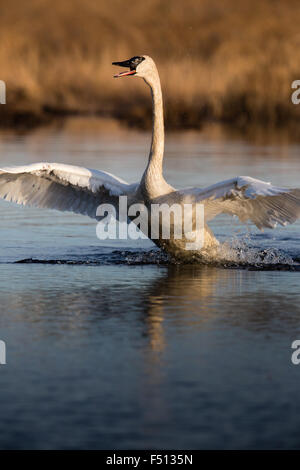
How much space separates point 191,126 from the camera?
2995 cm

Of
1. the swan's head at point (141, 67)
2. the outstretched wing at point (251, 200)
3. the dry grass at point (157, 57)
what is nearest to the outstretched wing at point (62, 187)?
the outstretched wing at point (251, 200)

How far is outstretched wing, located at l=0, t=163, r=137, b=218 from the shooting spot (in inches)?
410

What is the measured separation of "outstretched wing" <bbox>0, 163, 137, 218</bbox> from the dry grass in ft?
55.9

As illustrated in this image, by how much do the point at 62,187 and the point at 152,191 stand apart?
136 cm

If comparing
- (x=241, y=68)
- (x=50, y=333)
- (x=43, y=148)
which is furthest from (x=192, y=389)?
(x=241, y=68)

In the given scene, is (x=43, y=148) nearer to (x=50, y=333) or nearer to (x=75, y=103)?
(x=75, y=103)

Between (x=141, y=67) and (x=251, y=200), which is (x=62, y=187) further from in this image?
(x=251, y=200)

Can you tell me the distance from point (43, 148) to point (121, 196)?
10690 millimetres

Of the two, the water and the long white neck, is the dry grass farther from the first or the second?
the long white neck

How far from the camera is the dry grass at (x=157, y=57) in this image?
28.3 m

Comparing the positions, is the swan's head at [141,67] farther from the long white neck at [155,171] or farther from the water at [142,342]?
the water at [142,342]

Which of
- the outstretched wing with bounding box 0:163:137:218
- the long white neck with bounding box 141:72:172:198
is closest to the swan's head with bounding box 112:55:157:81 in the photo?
the long white neck with bounding box 141:72:172:198

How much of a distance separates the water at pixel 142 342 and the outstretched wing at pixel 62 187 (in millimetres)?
424

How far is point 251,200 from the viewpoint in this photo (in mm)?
9758
